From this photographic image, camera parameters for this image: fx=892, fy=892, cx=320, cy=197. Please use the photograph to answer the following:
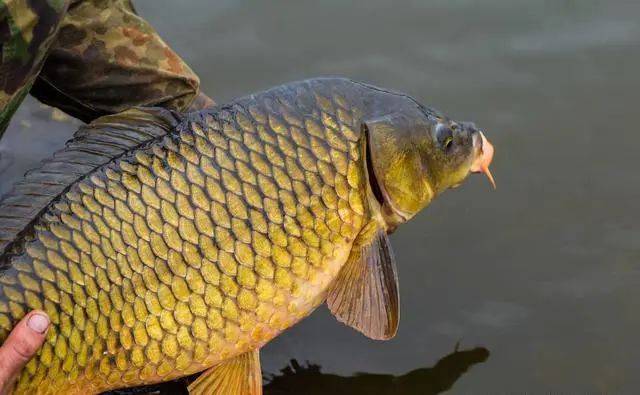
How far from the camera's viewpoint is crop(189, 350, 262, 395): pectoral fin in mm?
2855

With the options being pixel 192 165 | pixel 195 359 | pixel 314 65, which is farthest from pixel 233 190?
pixel 314 65

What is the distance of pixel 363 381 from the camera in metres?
3.21

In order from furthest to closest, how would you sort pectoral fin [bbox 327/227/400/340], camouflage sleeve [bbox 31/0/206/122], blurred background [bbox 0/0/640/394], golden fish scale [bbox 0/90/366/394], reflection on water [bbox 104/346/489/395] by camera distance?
camouflage sleeve [bbox 31/0/206/122] < blurred background [bbox 0/0/640/394] < reflection on water [bbox 104/346/489/395] < pectoral fin [bbox 327/227/400/340] < golden fish scale [bbox 0/90/366/394]

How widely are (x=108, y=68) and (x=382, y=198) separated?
4.40 ft

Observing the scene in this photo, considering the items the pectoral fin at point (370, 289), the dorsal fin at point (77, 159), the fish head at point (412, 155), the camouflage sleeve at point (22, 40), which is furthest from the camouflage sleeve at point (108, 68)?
the pectoral fin at point (370, 289)

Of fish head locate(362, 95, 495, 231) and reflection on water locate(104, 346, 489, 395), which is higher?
fish head locate(362, 95, 495, 231)

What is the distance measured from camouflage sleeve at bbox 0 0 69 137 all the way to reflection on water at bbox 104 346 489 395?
1.12 m

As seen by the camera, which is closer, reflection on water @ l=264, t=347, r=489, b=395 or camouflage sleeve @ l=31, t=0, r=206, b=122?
reflection on water @ l=264, t=347, r=489, b=395

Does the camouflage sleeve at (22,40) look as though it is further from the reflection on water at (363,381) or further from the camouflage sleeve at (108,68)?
the reflection on water at (363,381)

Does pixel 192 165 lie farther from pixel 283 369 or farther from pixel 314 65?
pixel 314 65

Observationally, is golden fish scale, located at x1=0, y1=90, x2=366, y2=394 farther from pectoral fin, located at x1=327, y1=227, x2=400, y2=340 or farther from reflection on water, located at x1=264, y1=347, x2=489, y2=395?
reflection on water, located at x1=264, y1=347, x2=489, y2=395

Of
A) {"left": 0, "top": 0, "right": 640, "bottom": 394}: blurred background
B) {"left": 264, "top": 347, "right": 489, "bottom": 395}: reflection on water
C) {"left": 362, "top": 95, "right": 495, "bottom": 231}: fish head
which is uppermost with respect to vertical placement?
{"left": 362, "top": 95, "right": 495, "bottom": 231}: fish head

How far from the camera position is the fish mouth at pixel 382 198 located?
278 cm

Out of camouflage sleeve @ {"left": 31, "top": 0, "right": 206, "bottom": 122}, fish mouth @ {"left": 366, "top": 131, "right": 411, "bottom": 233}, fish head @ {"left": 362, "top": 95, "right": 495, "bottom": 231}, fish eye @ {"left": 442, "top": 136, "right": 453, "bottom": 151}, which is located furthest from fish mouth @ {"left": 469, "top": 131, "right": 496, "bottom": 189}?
camouflage sleeve @ {"left": 31, "top": 0, "right": 206, "bottom": 122}
